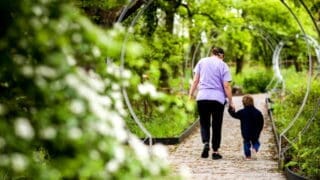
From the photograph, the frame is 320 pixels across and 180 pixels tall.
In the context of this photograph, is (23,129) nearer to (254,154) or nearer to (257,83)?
(254,154)

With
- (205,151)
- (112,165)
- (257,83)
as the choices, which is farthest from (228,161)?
(257,83)

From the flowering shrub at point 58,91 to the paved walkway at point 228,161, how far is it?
4904 millimetres

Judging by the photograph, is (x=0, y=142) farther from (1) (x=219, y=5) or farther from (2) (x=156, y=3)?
(1) (x=219, y=5)

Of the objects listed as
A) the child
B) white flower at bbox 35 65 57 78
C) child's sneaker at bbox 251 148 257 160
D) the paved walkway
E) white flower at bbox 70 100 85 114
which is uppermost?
white flower at bbox 35 65 57 78

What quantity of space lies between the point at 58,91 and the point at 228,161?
7468mm

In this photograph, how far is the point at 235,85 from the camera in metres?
34.9

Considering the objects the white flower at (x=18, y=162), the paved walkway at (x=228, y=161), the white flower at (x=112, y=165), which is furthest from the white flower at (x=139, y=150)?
the paved walkway at (x=228, y=161)

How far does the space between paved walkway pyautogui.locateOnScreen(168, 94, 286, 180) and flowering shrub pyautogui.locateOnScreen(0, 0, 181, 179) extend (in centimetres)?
490

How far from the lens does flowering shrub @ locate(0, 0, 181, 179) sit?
3.19 metres

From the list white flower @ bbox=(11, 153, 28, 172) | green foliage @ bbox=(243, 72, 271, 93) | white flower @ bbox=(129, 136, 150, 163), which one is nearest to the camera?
white flower @ bbox=(11, 153, 28, 172)

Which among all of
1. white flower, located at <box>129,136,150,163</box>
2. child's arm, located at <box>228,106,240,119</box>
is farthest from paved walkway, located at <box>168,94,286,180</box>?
white flower, located at <box>129,136,150,163</box>

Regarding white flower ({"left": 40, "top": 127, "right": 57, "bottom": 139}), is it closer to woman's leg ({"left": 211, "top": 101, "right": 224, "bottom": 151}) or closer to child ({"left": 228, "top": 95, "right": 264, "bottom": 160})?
woman's leg ({"left": 211, "top": 101, "right": 224, "bottom": 151})

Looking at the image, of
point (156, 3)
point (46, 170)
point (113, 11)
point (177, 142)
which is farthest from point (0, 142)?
point (156, 3)

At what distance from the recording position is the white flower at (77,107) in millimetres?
3152
